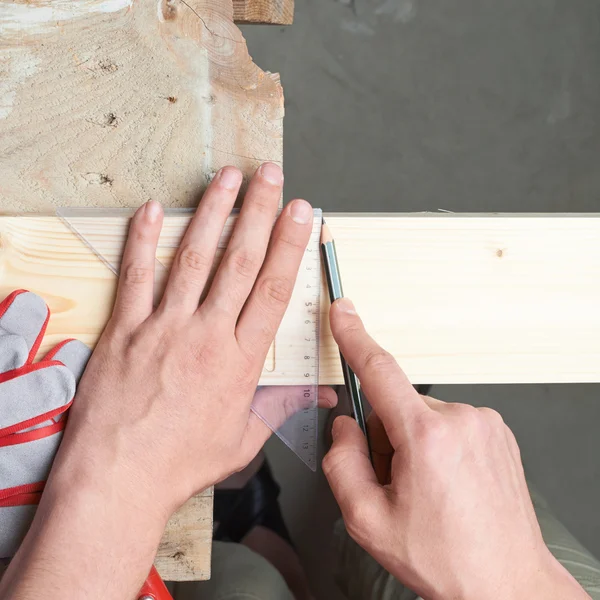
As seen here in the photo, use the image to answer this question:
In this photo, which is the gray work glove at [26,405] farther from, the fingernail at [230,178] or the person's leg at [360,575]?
the person's leg at [360,575]

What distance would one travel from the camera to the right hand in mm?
690

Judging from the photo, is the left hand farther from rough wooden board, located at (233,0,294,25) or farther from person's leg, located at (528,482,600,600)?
person's leg, located at (528,482,600,600)

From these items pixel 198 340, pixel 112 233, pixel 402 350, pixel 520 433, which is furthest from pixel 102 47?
pixel 520 433

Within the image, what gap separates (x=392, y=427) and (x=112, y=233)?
45 centimetres

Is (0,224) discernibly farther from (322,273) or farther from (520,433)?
(520,433)

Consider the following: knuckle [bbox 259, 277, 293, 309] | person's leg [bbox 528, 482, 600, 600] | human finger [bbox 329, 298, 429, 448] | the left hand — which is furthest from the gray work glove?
person's leg [bbox 528, 482, 600, 600]

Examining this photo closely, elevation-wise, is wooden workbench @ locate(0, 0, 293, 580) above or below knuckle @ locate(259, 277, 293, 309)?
A: above

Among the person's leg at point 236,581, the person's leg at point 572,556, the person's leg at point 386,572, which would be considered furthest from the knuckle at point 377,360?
the person's leg at point 236,581

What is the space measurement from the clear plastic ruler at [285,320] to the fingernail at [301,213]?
26 millimetres

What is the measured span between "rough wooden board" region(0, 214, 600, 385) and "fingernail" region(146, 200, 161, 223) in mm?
26

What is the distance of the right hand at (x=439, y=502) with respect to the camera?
69cm

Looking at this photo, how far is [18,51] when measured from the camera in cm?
76

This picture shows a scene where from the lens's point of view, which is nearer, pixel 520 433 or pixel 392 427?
pixel 392 427

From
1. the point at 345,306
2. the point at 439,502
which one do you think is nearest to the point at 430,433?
the point at 439,502
